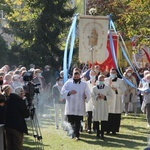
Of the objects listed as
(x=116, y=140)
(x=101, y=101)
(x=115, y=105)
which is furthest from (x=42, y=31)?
(x=116, y=140)

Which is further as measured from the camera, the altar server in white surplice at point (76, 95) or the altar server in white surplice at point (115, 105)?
the altar server in white surplice at point (115, 105)

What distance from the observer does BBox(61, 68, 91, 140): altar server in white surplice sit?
1416 centimetres

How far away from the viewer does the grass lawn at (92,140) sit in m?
12.9

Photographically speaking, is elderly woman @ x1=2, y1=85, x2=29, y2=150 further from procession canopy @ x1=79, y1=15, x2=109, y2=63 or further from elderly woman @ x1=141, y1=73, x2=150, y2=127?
procession canopy @ x1=79, y1=15, x2=109, y2=63

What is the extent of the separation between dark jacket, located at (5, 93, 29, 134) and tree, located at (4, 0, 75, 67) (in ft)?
73.5

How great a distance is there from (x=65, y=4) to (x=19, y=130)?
79.5 feet

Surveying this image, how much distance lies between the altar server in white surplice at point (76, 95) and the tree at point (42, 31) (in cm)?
1804

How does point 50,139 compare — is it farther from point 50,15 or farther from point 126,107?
point 50,15

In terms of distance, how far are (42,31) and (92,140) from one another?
19.6 metres

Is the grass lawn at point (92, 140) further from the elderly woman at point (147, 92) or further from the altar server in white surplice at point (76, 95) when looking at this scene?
the elderly woman at point (147, 92)

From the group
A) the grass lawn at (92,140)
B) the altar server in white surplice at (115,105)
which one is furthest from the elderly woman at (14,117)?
the altar server in white surplice at (115,105)

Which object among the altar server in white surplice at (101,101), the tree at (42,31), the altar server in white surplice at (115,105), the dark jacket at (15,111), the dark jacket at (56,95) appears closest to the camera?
the dark jacket at (15,111)

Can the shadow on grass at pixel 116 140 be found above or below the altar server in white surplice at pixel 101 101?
below

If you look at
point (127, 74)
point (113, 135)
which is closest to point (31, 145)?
point (113, 135)
